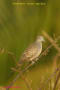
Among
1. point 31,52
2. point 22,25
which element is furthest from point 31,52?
point 22,25

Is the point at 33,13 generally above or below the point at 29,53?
above

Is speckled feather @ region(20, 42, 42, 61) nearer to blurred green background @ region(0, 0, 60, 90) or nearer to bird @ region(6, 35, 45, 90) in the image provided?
bird @ region(6, 35, 45, 90)

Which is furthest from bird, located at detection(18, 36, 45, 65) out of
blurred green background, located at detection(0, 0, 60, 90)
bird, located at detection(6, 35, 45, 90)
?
blurred green background, located at detection(0, 0, 60, 90)

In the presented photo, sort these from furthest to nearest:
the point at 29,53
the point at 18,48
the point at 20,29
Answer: the point at 20,29 < the point at 18,48 < the point at 29,53

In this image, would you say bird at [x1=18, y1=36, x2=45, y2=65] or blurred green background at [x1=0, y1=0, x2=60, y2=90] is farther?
blurred green background at [x1=0, y1=0, x2=60, y2=90]

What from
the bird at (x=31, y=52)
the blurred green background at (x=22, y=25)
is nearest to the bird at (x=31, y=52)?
the bird at (x=31, y=52)

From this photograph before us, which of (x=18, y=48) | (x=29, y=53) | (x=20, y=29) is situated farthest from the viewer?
(x=20, y=29)

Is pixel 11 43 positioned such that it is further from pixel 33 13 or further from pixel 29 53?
pixel 29 53

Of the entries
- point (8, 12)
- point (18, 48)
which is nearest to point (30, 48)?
point (18, 48)
